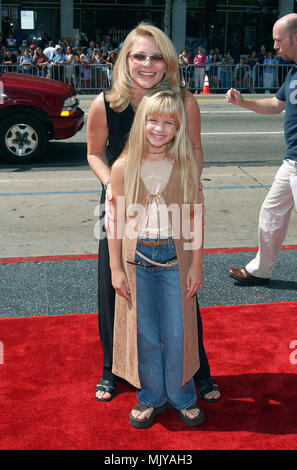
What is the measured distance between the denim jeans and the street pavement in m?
1.60

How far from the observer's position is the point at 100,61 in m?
21.1

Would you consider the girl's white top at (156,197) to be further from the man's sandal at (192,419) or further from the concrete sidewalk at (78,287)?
the concrete sidewalk at (78,287)

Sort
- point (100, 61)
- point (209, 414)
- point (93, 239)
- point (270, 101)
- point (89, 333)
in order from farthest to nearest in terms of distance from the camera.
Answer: point (100, 61), point (93, 239), point (270, 101), point (89, 333), point (209, 414)

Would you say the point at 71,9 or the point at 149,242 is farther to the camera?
the point at 71,9

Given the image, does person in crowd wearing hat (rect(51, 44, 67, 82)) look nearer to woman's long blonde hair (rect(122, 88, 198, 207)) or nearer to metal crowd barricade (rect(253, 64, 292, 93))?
metal crowd barricade (rect(253, 64, 292, 93))

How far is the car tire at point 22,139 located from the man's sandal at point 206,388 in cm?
734

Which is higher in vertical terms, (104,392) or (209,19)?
(209,19)

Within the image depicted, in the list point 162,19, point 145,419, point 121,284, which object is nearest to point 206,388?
point 145,419

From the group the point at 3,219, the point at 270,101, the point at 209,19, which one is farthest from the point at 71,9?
the point at 270,101

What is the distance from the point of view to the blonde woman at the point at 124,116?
3.13m

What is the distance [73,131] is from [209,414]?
7610 mm

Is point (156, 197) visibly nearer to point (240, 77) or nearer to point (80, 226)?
point (80, 226)
